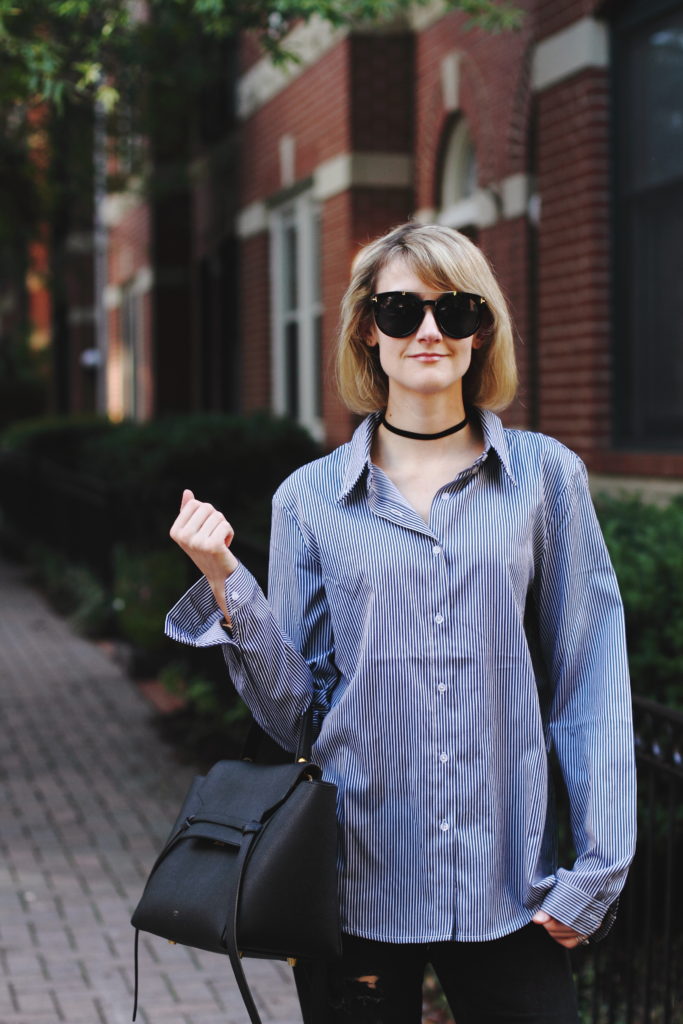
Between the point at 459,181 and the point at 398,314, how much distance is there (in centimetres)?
743

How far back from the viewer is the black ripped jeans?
239 cm

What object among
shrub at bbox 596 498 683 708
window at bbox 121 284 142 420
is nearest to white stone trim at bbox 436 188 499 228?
shrub at bbox 596 498 683 708

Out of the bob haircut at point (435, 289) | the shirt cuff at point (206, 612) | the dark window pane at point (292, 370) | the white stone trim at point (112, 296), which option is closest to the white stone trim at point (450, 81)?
the dark window pane at point (292, 370)

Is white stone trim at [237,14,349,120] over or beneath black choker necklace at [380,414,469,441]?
over

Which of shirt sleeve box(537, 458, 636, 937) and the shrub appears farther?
the shrub

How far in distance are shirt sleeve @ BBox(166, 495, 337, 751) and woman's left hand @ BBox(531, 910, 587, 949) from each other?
514 millimetres

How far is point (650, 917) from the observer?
12.5 feet

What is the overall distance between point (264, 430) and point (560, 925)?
28.2 ft

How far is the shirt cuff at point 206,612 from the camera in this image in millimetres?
2385

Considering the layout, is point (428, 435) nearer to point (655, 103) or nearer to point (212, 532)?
point (212, 532)

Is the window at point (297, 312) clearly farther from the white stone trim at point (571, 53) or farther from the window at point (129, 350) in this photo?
the window at point (129, 350)

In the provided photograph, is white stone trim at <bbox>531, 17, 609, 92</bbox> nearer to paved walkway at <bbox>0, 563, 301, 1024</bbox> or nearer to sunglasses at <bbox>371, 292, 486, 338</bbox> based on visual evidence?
paved walkway at <bbox>0, 563, 301, 1024</bbox>

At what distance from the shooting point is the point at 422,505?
2.48m

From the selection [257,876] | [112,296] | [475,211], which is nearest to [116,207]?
[112,296]
